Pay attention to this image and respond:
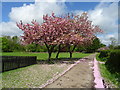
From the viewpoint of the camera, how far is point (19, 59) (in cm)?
976

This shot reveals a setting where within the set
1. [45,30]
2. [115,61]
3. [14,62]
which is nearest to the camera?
[115,61]

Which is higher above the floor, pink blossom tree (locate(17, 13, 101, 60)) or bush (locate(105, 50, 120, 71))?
pink blossom tree (locate(17, 13, 101, 60))

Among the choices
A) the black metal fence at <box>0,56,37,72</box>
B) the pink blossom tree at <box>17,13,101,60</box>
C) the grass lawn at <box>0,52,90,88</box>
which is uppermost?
the pink blossom tree at <box>17,13,101,60</box>

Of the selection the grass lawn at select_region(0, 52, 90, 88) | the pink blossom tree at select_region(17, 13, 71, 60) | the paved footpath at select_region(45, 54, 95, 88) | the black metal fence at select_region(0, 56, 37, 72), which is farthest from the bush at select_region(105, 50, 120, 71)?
the black metal fence at select_region(0, 56, 37, 72)

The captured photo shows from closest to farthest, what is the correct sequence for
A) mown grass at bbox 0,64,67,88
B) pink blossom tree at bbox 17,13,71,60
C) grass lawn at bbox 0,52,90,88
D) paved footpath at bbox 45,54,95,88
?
paved footpath at bbox 45,54,95,88
mown grass at bbox 0,64,67,88
grass lawn at bbox 0,52,90,88
pink blossom tree at bbox 17,13,71,60

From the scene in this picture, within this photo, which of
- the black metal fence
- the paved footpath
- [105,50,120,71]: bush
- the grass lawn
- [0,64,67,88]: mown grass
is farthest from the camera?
the black metal fence

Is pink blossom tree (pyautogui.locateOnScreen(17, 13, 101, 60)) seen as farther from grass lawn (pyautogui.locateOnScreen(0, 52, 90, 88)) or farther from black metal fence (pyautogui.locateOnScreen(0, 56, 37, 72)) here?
grass lawn (pyautogui.locateOnScreen(0, 52, 90, 88))

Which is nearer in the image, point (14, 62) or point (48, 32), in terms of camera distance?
point (14, 62)

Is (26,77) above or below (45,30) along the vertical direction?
below

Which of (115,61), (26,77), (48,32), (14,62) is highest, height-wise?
(48,32)

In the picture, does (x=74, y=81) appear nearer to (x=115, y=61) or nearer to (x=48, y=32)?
(x=115, y=61)

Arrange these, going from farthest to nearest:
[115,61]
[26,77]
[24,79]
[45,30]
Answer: [45,30] < [115,61] < [26,77] < [24,79]

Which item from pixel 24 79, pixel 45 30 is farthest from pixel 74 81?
pixel 45 30

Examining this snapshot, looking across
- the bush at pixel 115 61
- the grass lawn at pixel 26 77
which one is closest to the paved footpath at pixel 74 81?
the grass lawn at pixel 26 77
